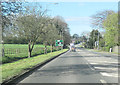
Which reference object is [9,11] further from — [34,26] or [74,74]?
[34,26]

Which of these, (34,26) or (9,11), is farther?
(34,26)

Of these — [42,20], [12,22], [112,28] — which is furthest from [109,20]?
[12,22]

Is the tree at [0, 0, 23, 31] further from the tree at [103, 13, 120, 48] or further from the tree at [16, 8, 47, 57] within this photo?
the tree at [103, 13, 120, 48]

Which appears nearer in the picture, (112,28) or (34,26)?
(34,26)

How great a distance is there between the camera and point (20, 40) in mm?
27344

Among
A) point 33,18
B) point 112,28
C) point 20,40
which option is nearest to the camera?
point 33,18

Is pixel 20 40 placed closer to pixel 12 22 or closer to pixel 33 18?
pixel 33 18

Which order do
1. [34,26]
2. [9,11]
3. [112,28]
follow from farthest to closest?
[112,28]
[34,26]
[9,11]

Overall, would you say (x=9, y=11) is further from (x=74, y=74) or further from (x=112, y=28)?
(x=112, y=28)

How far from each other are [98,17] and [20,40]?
4078 centimetres

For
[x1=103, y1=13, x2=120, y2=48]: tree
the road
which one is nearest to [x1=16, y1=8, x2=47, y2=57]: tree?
the road

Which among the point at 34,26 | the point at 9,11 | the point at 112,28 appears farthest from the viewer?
the point at 112,28

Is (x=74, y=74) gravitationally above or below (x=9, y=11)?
below

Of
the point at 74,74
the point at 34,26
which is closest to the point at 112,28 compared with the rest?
the point at 34,26
